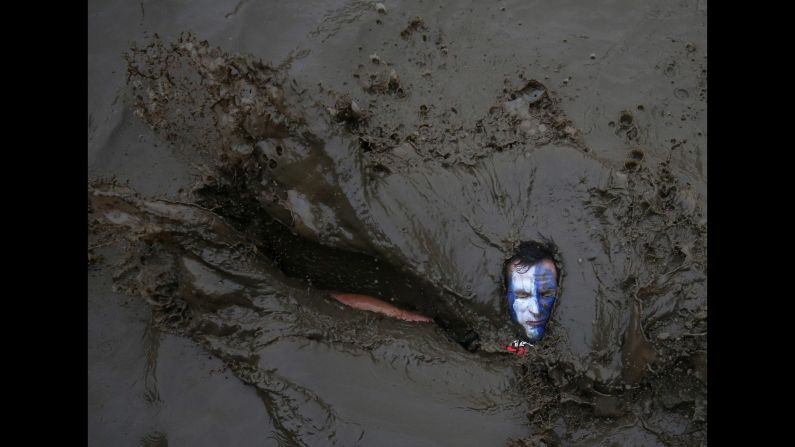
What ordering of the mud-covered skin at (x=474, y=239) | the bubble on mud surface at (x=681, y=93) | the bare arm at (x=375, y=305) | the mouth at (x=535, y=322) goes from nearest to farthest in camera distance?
1. the mud-covered skin at (x=474, y=239)
2. the mouth at (x=535, y=322)
3. the bare arm at (x=375, y=305)
4. the bubble on mud surface at (x=681, y=93)

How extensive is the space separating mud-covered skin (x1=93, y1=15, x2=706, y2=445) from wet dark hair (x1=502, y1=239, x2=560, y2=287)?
63 mm

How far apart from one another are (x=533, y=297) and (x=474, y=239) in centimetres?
51

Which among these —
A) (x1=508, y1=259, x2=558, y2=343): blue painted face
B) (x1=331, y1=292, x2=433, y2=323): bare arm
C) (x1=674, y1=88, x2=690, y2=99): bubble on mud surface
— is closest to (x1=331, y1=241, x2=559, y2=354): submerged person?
(x1=508, y1=259, x2=558, y2=343): blue painted face

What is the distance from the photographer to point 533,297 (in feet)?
11.4

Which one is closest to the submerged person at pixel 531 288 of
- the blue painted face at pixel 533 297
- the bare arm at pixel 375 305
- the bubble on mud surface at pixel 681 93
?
the blue painted face at pixel 533 297

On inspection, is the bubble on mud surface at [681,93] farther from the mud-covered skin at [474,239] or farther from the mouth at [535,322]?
the mouth at [535,322]

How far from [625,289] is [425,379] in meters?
1.35

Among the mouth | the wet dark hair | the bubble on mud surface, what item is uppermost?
the bubble on mud surface

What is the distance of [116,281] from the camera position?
3.66m

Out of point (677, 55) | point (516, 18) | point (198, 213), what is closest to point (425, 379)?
point (198, 213)

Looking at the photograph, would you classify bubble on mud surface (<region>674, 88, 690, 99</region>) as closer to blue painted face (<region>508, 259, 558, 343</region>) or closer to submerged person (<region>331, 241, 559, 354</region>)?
submerged person (<region>331, 241, 559, 354</region>)

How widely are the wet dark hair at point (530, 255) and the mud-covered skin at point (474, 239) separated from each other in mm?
63

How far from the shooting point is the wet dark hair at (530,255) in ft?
11.5

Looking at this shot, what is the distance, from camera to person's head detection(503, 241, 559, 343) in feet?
11.4
